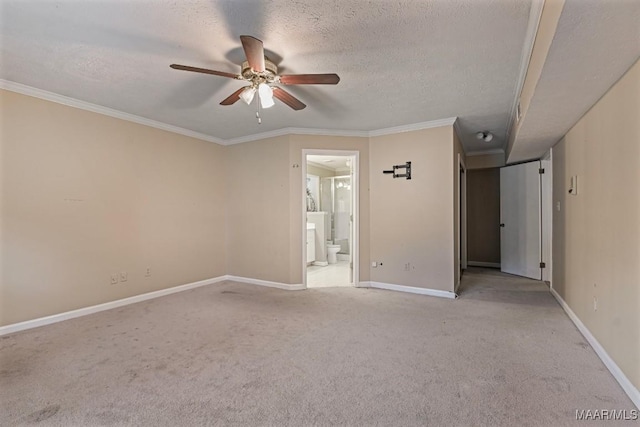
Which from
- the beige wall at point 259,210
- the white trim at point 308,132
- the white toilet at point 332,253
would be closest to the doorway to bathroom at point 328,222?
the white toilet at point 332,253

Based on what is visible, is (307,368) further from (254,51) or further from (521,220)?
(521,220)

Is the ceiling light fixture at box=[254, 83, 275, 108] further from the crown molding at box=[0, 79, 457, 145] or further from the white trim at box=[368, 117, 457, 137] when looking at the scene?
the white trim at box=[368, 117, 457, 137]

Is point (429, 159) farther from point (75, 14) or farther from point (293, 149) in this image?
point (75, 14)

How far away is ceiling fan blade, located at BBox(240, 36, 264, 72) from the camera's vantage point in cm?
186

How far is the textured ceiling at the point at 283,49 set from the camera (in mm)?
1867

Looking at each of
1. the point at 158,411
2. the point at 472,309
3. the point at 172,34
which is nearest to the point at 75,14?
the point at 172,34

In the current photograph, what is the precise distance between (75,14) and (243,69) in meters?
1.06

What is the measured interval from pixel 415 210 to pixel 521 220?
232 cm

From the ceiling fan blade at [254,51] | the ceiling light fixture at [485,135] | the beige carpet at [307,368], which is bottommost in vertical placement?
the beige carpet at [307,368]

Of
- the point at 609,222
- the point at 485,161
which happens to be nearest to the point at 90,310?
the point at 609,222

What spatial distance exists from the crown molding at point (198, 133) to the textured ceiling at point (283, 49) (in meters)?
0.12

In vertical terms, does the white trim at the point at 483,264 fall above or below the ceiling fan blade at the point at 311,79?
below

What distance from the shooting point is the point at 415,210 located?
4234 mm

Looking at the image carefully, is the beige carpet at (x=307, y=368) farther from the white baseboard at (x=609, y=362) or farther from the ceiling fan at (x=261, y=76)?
the ceiling fan at (x=261, y=76)
